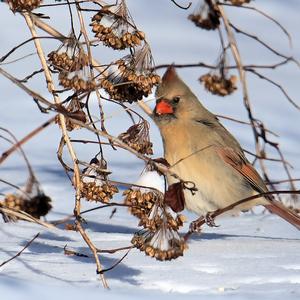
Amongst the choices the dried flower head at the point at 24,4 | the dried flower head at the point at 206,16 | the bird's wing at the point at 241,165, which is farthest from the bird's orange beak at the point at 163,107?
the dried flower head at the point at 24,4

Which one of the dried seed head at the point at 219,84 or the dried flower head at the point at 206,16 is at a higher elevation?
the dried flower head at the point at 206,16

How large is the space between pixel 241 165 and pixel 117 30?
1.13 meters

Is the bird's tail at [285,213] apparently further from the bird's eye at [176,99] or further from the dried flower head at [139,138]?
the dried flower head at [139,138]

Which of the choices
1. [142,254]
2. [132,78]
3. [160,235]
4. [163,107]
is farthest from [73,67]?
[163,107]

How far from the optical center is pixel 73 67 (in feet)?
9.41

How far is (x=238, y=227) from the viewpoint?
4230 mm

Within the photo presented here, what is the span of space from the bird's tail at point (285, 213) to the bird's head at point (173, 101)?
0.49m

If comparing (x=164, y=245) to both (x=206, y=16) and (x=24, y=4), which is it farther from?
(x=206, y=16)

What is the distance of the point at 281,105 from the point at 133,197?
3.99 m

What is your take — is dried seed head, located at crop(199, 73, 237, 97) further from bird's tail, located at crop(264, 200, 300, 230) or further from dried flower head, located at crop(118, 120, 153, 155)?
dried flower head, located at crop(118, 120, 153, 155)

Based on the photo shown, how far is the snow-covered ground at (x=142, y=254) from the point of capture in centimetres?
280

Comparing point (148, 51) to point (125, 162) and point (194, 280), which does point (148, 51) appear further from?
point (125, 162)

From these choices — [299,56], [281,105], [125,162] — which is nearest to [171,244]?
[125,162]

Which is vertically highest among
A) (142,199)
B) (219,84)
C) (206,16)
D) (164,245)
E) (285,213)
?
(206,16)
